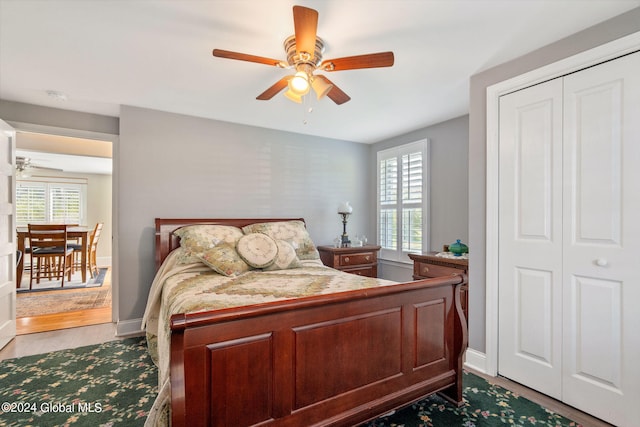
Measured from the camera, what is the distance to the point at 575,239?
199cm

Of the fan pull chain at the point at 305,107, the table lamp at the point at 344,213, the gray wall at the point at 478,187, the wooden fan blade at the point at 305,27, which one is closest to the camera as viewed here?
the wooden fan blade at the point at 305,27

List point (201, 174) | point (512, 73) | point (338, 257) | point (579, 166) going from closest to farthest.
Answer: point (579, 166) < point (512, 73) < point (201, 174) < point (338, 257)

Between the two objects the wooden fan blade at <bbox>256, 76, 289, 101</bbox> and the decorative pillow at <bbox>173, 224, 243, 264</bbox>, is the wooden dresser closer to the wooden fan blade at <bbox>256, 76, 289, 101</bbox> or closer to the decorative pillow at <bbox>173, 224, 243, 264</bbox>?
the decorative pillow at <bbox>173, 224, 243, 264</bbox>

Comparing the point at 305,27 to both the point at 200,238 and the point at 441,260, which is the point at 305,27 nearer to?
the point at 200,238

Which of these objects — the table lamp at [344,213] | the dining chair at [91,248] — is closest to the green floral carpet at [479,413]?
the table lamp at [344,213]

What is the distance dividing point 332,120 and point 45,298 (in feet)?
15.5

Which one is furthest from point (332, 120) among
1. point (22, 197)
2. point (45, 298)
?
point (22, 197)

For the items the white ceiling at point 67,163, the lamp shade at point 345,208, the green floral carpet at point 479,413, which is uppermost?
the white ceiling at point 67,163

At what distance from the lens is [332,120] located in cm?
365

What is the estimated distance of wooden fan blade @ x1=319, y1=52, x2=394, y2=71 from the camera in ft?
5.79

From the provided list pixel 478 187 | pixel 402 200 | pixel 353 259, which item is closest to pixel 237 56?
pixel 478 187

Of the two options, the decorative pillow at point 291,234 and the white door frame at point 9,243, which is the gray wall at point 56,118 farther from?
the decorative pillow at point 291,234

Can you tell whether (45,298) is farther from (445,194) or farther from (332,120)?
(445,194)

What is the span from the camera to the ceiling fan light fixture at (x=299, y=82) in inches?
73.7
